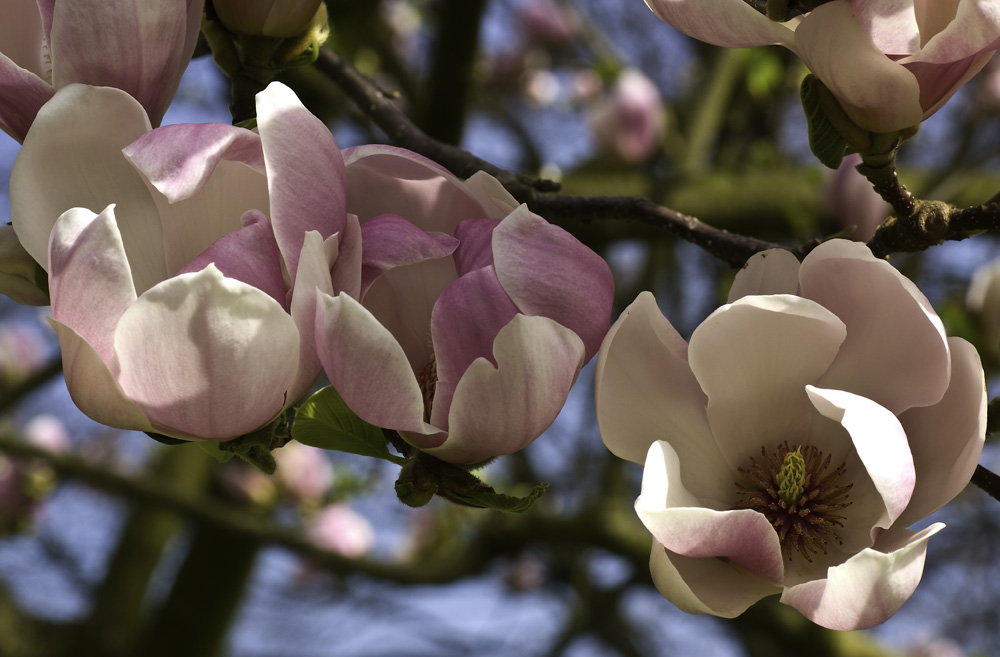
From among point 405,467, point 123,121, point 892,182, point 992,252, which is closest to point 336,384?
point 405,467

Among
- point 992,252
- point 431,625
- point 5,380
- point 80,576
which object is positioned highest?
point 992,252

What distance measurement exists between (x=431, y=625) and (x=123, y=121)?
314 centimetres

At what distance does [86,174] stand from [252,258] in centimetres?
12

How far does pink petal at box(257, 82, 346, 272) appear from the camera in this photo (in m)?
0.44

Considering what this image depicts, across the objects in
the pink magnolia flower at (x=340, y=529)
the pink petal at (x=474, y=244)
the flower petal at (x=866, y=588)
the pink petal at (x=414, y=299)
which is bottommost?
the pink magnolia flower at (x=340, y=529)

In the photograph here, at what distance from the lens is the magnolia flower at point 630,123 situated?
8.44ft

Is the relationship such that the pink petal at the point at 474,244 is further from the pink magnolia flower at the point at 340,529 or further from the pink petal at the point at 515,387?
the pink magnolia flower at the point at 340,529

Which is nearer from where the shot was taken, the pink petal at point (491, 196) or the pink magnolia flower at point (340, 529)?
the pink petal at point (491, 196)

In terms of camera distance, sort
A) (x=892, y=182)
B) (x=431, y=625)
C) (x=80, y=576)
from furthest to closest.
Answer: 1. (x=431, y=625)
2. (x=80, y=576)
3. (x=892, y=182)

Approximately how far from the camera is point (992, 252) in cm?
244

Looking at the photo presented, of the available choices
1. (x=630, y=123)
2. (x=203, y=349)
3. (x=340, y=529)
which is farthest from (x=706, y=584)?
(x=340, y=529)

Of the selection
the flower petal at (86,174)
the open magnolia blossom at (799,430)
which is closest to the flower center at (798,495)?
the open magnolia blossom at (799,430)

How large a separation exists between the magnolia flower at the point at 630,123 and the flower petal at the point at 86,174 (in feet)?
6.97

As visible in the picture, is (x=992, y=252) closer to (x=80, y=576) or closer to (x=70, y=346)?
(x=70, y=346)
